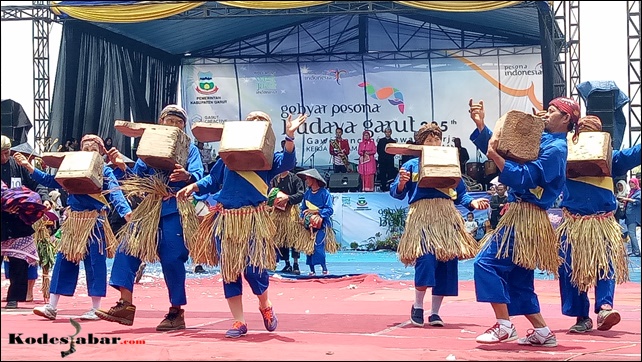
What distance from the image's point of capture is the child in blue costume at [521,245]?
4898 millimetres

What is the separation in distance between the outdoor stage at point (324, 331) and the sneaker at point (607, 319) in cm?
6

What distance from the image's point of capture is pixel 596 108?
27.8ft

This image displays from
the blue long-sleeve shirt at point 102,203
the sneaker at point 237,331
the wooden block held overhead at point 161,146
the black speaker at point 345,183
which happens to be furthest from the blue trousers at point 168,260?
the black speaker at point 345,183

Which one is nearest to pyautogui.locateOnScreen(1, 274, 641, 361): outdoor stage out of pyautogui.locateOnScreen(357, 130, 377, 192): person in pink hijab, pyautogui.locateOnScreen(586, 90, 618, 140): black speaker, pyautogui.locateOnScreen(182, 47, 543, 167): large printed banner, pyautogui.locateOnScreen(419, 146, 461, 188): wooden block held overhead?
pyautogui.locateOnScreen(419, 146, 461, 188): wooden block held overhead

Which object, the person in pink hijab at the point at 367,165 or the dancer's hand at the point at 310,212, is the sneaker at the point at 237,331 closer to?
the dancer's hand at the point at 310,212

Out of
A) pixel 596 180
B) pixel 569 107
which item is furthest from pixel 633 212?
pixel 569 107

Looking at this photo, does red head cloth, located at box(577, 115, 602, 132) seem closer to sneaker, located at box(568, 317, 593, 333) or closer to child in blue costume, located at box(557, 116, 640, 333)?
child in blue costume, located at box(557, 116, 640, 333)

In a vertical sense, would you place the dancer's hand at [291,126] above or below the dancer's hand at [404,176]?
above

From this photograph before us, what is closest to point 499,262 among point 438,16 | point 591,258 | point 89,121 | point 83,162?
point 591,258

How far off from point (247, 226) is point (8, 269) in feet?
10.2

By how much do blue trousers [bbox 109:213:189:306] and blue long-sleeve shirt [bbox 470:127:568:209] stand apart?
2093mm

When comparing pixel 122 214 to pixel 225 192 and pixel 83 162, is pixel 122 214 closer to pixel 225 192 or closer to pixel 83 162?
pixel 83 162

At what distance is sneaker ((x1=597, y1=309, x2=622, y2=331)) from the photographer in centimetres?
570

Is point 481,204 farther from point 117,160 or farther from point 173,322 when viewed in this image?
point 117,160
